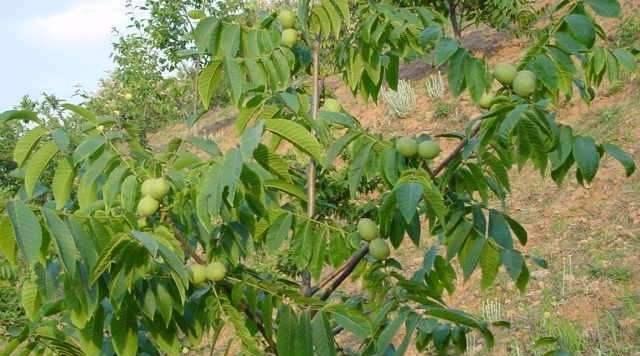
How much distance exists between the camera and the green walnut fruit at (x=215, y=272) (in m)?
1.53

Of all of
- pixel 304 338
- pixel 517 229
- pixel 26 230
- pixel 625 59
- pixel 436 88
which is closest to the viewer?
pixel 26 230

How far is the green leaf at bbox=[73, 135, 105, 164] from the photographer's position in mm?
1506

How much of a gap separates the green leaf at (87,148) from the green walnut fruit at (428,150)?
1.95ft

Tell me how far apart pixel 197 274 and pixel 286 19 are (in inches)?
24.5

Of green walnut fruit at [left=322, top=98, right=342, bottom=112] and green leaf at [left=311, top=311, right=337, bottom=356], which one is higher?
green walnut fruit at [left=322, top=98, right=342, bottom=112]

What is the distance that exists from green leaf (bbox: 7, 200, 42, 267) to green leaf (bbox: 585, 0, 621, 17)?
110 cm

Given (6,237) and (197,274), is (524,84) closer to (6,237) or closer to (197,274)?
(197,274)

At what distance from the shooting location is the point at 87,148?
4.99ft

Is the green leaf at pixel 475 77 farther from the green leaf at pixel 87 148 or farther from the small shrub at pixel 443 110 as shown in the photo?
the small shrub at pixel 443 110

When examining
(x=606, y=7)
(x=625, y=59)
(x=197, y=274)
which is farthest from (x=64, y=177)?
(x=625, y=59)

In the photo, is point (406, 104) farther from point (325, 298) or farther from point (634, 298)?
point (325, 298)

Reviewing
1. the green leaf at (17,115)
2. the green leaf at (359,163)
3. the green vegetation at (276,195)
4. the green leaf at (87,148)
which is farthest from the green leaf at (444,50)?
the green leaf at (17,115)

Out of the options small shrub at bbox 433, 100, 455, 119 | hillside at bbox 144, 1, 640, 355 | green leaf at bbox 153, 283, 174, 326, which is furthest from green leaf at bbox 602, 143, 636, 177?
small shrub at bbox 433, 100, 455, 119

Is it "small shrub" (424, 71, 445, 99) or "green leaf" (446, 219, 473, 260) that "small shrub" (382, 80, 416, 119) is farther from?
"green leaf" (446, 219, 473, 260)
